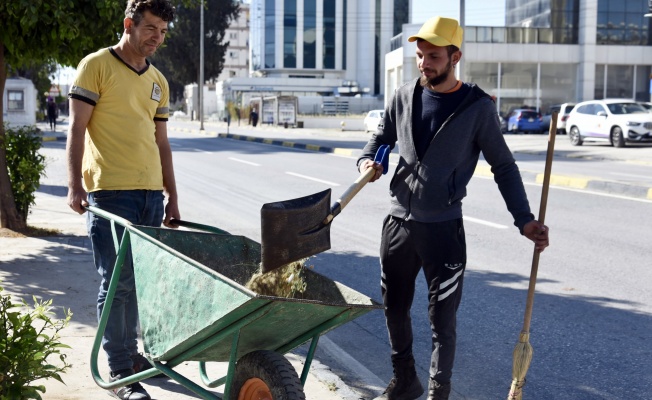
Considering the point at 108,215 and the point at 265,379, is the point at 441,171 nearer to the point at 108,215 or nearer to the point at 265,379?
the point at 265,379

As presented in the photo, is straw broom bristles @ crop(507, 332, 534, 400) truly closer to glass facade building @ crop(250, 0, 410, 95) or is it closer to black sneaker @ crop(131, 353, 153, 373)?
black sneaker @ crop(131, 353, 153, 373)

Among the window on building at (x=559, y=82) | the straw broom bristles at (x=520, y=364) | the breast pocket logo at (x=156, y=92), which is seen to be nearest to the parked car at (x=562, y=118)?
the window on building at (x=559, y=82)

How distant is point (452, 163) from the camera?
13.0ft

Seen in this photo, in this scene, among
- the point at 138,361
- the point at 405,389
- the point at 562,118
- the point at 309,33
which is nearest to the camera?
the point at 405,389

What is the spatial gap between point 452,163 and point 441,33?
0.57 m

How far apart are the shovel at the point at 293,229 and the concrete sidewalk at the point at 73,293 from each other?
1098mm

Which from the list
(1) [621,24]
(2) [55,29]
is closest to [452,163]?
(2) [55,29]

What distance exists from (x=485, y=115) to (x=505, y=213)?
27.5ft

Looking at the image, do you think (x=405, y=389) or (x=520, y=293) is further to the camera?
(x=520, y=293)

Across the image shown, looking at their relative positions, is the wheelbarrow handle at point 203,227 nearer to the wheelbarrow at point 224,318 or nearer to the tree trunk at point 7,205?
the wheelbarrow at point 224,318

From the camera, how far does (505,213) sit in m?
12.1

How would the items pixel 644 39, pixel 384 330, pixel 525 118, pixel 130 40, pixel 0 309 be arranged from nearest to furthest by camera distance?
pixel 0 309
pixel 130 40
pixel 384 330
pixel 525 118
pixel 644 39

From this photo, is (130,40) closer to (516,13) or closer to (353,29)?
(516,13)

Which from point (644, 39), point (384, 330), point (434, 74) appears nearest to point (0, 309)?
point (434, 74)
